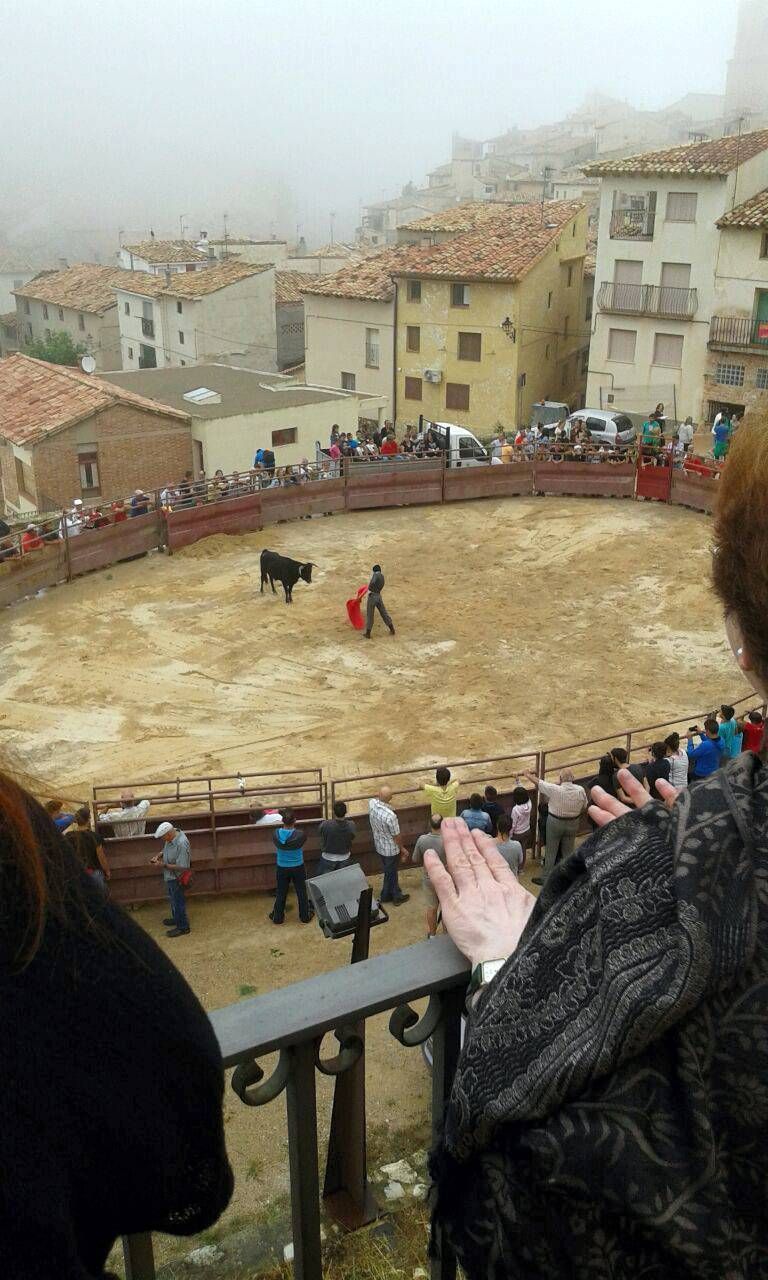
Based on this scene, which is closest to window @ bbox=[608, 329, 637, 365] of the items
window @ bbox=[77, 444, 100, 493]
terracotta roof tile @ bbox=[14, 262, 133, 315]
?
window @ bbox=[77, 444, 100, 493]

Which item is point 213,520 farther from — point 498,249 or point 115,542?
point 498,249

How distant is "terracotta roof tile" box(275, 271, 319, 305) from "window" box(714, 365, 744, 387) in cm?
2060

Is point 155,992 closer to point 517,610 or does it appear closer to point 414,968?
point 414,968

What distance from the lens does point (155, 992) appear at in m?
1.33

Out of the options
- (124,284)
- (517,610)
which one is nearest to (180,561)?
(517,610)

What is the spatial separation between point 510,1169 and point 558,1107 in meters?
0.12

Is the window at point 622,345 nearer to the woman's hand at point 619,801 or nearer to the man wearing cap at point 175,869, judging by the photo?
the man wearing cap at point 175,869

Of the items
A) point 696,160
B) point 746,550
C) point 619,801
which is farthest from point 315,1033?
point 696,160

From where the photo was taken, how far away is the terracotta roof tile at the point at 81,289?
52812mm

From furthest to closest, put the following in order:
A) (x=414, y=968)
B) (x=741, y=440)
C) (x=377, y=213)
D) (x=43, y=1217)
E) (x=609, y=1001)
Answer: (x=377, y=213)
(x=414, y=968)
(x=741, y=440)
(x=609, y=1001)
(x=43, y=1217)

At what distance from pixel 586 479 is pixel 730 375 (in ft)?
34.1

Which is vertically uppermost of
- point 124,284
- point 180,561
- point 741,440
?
point 741,440

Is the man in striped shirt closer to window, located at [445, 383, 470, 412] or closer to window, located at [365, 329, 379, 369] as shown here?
window, located at [445, 383, 470, 412]

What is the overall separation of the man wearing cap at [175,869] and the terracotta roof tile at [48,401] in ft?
58.6
